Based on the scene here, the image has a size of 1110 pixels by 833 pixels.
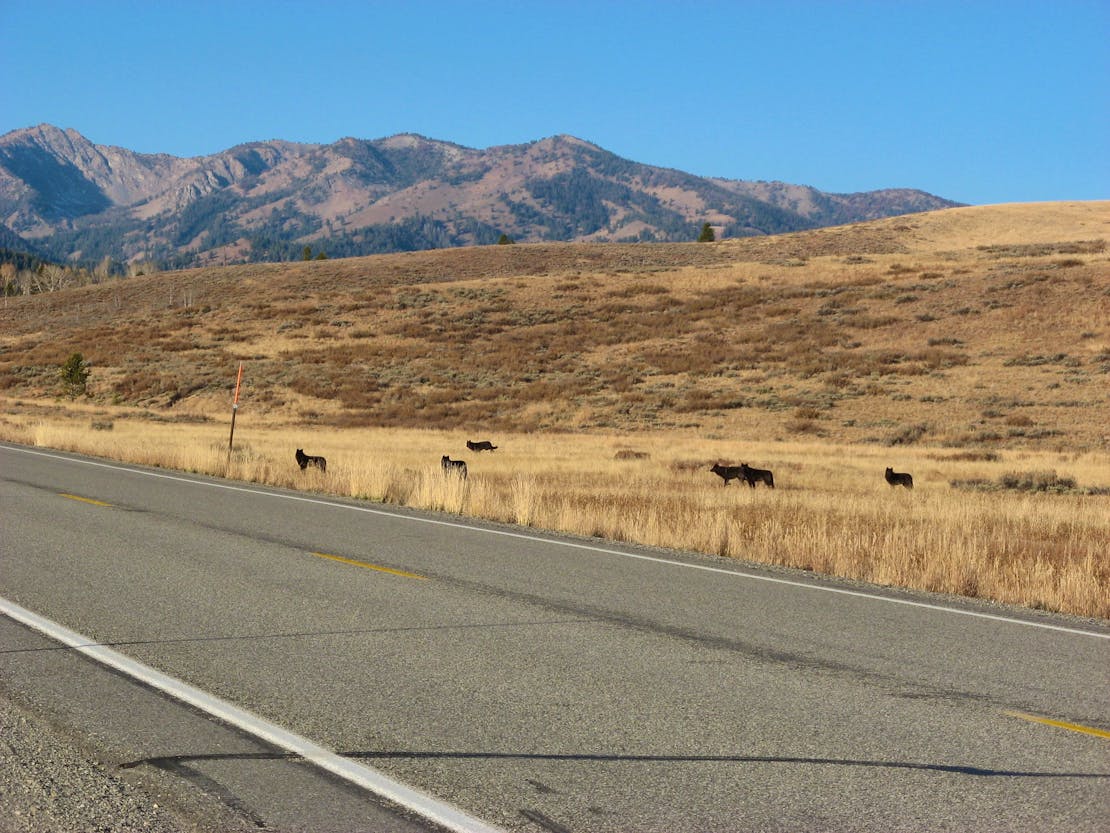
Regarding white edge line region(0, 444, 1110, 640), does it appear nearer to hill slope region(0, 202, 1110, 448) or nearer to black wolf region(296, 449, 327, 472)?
black wolf region(296, 449, 327, 472)

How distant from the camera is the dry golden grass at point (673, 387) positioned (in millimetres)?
14164

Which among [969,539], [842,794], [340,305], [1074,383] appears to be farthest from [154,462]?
[340,305]

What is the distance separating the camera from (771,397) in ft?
141

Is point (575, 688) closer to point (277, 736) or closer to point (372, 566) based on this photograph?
point (277, 736)

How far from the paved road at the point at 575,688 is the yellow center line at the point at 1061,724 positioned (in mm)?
34

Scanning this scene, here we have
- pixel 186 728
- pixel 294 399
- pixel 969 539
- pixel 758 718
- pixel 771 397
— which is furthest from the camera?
pixel 294 399

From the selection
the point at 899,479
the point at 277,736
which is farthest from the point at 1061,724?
the point at 899,479

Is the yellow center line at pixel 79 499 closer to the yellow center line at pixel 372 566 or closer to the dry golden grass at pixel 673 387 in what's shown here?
the dry golden grass at pixel 673 387

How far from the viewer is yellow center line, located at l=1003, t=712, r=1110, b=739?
5.31 metres

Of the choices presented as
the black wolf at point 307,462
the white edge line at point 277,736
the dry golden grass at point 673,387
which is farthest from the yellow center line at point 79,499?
the white edge line at point 277,736

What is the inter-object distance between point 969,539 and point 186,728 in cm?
983

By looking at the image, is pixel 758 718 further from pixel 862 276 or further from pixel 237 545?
pixel 862 276

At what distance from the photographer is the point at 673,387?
154 ft

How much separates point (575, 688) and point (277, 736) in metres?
1.69
